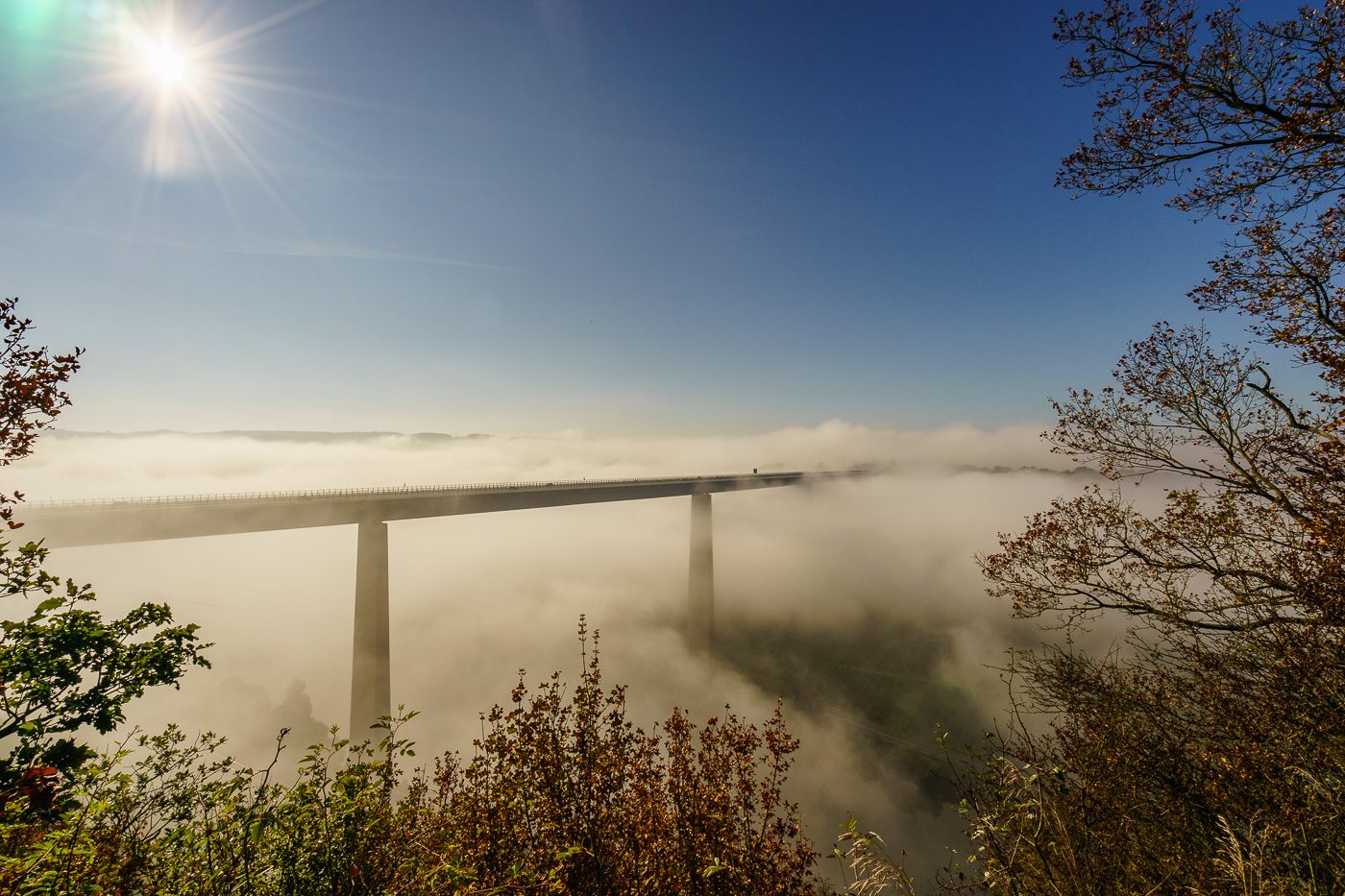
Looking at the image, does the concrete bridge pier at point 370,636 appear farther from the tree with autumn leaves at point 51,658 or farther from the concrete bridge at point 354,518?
the tree with autumn leaves at point 51,658

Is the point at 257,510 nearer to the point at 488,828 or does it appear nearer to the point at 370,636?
the point at 370,636

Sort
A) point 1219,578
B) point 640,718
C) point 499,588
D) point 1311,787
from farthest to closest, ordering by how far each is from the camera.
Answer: point 499,588
point 640,718
point 1219,578
point 1311,787

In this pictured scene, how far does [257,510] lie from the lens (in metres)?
25.2

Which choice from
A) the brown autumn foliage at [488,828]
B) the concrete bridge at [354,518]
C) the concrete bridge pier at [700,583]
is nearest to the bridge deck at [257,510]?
the concrete bridge at [354,518]

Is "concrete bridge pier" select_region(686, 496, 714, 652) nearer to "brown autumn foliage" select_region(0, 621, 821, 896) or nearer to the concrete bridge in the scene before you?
the concrete bridge

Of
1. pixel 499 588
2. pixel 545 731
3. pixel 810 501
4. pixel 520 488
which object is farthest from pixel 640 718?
pixel 810 501

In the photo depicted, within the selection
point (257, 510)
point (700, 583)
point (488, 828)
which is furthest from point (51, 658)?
point (700, 583)

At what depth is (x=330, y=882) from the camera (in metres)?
4.41

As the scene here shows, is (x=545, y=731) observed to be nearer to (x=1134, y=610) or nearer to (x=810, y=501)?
(x=1134, y=610)

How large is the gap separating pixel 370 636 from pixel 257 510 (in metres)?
10.2

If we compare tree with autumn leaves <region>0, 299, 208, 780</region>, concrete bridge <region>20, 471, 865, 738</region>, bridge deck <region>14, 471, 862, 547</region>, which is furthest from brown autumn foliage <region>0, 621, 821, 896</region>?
bridge deck <region>14, 471, 862, 547</region>

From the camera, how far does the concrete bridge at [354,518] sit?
21172mm

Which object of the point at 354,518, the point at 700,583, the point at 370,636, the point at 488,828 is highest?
the point at 354,518

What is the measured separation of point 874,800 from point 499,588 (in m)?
78.9
